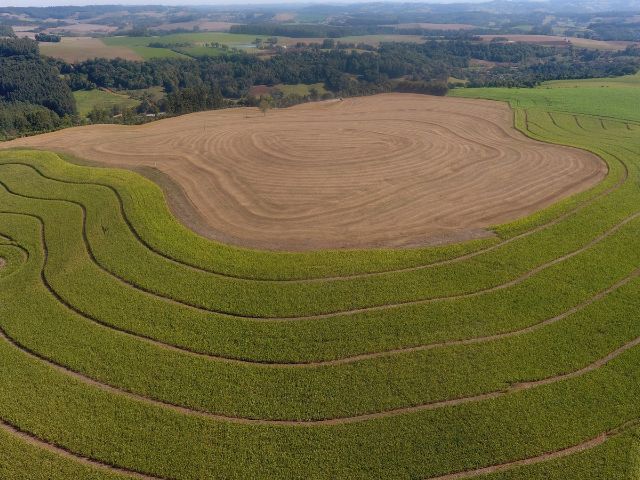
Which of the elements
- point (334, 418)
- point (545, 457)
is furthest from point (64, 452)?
point (545, 457)

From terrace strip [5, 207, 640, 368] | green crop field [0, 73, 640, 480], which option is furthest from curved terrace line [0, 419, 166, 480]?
terrace strip [5, 207, 640, 368]

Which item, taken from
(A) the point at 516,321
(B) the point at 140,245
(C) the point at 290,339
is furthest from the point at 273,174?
(A) the point at 516,321

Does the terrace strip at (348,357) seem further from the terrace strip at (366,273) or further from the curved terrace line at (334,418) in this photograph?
the terrace strip at (366,273)

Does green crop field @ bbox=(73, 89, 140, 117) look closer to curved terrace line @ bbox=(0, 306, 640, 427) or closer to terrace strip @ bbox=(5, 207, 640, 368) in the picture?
terrace strip @ bbox=(5, 207, 640, 368)

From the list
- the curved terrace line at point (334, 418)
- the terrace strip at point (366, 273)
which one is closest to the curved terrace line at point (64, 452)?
the curved terrace line at point (334, 418)

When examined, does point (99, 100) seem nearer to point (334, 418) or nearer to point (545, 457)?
point (334, 418)

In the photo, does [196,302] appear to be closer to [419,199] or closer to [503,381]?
[503,381]
